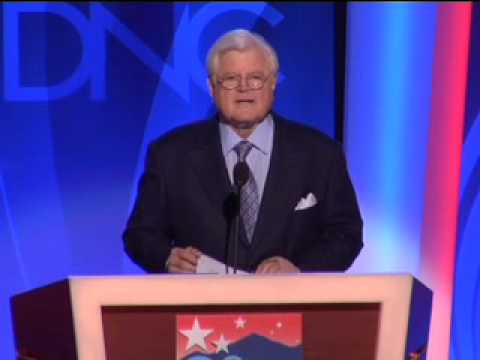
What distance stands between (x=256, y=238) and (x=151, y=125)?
1.08 m

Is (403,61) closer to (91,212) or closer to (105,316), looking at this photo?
(91,212)

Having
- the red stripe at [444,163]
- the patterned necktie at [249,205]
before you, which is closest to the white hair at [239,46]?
the patterned necktie at [249,205]

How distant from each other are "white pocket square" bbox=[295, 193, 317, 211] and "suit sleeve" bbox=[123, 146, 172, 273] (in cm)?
35

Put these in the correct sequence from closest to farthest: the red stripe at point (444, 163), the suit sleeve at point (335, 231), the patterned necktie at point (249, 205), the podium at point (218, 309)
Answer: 1. the podium at point (218, 309)
2. the suit sleeve at point (335, 231)
3. the patterned necktie at point (249, 205)
4. the red stripe at point (444, 163)

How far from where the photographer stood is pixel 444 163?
320cm

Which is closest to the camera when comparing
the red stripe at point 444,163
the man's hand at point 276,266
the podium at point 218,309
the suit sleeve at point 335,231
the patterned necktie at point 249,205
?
the podium at point 218,309

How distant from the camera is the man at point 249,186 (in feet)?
7.53

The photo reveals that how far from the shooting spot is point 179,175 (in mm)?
2422

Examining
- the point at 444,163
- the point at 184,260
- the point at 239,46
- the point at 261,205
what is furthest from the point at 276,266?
the point at 444,163

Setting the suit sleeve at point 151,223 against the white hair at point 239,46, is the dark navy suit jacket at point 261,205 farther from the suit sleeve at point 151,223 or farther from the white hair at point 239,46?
the white hair at point 239,46

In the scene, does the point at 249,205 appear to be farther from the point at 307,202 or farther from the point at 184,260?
the point at 184,260

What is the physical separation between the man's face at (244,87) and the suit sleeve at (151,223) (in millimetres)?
252

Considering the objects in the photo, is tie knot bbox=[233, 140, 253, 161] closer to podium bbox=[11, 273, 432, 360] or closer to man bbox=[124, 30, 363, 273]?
man bbox=[124, 30, 363, 273]

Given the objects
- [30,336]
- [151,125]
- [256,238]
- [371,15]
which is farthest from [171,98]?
[30,336]
